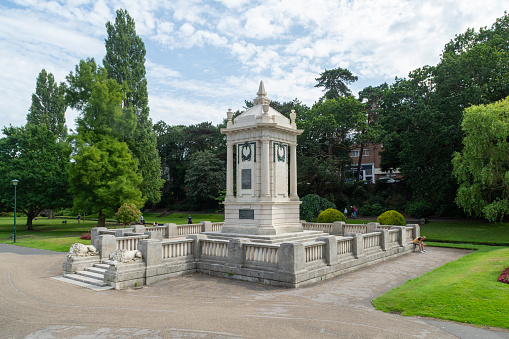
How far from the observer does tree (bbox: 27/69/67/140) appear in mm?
54856

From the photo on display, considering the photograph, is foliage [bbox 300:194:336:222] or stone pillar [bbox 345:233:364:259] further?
foliage [bbox 300:194:336:222]

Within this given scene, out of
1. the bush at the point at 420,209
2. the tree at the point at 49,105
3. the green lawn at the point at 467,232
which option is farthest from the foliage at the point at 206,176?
the green lawn at the point at 467,232

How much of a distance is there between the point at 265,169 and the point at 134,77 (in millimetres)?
30643

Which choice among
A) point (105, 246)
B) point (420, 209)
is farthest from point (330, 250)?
point (420, 209)

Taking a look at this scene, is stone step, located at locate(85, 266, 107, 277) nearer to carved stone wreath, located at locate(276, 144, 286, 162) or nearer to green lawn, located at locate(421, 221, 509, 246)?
carved stone wreath, located at locate(276, 144, 286, 162)

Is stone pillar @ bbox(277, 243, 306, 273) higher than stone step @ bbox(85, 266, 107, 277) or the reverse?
higher

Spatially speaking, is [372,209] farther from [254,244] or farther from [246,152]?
[254,244]

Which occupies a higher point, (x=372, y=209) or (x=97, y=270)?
(x=372, y=209)

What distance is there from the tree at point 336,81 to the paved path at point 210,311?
57554mm

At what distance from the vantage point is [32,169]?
1531 inches

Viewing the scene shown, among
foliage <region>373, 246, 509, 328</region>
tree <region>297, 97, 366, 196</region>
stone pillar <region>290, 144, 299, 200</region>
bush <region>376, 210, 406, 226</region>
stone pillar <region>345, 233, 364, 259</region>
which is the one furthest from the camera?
tree <region>297, 97, 366, 196</region>

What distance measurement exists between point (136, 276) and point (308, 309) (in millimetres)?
7024

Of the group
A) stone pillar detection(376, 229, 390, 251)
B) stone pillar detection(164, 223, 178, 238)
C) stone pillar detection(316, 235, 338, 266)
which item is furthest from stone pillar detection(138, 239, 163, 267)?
stone pillar detection(376, 229, 390, 251)

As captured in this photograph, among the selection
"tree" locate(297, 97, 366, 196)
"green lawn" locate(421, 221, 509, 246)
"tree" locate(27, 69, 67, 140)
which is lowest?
"green lawn" locate(421, 221, 509, 246)
